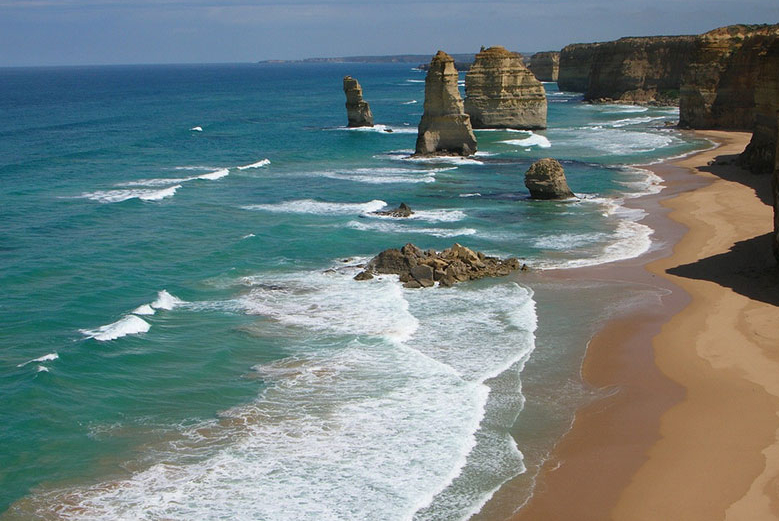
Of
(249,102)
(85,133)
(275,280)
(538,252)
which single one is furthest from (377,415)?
(249,102)

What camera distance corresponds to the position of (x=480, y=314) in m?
23.6

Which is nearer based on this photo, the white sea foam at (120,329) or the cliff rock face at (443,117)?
the white sea foam at (120,329)

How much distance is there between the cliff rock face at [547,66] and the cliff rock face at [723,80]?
100 metres

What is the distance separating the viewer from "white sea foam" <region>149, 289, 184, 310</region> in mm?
24422

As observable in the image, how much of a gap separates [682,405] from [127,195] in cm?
3307

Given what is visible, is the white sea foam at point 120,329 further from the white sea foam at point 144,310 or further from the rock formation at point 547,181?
the rock formation at point 547,181

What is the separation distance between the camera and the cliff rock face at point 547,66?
170 metres

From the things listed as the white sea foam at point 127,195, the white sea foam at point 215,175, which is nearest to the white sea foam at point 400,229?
the white sea foam at point 127,195

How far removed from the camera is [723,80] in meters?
67.2

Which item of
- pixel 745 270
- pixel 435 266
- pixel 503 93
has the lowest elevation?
pixel 435 266

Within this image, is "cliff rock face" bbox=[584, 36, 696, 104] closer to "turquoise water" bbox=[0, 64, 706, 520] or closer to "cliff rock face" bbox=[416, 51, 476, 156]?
"cliff rock face" bbox=[416, 51, 476, 156]

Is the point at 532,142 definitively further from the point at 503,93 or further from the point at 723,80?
the point at 723,80

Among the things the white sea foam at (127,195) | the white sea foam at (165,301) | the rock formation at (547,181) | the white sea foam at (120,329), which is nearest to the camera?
the white sea foam at (120,329)

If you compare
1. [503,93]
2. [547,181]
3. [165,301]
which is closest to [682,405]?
[165,301]
